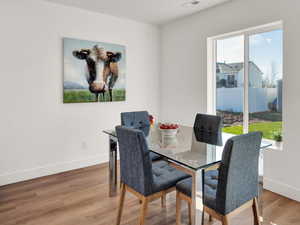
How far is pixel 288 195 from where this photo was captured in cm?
264

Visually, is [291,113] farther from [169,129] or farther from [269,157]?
[169,129]

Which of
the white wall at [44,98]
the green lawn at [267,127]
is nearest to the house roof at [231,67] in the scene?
the green lawn at [267,127]

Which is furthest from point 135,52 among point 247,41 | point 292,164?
point 292,164

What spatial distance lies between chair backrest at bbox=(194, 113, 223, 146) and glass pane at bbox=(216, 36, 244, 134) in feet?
2.74

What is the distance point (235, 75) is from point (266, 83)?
0.50 meters

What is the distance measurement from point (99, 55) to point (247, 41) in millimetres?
2280

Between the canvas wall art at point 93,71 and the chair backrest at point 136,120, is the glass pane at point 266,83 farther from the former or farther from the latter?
the canvas wall art at point 93,71

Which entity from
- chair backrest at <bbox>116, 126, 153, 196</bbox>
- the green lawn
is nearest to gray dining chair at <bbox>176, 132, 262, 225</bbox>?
chair backrest at <bbox>116, 126, 153, 196</bbox>

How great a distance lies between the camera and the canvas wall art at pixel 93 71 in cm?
349

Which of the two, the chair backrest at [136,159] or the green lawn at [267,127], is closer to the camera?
the chair backrest at [136,159]

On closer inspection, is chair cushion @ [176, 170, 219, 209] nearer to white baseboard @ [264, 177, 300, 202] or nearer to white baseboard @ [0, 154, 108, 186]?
white baseboard @ [264, 177, 300, 202]

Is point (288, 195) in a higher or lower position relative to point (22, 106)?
lower

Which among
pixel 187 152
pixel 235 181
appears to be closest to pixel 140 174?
pixel 187 152

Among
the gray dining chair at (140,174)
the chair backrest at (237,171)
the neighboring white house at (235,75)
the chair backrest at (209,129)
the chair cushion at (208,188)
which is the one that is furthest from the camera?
the neighboring white house at (235,75)
